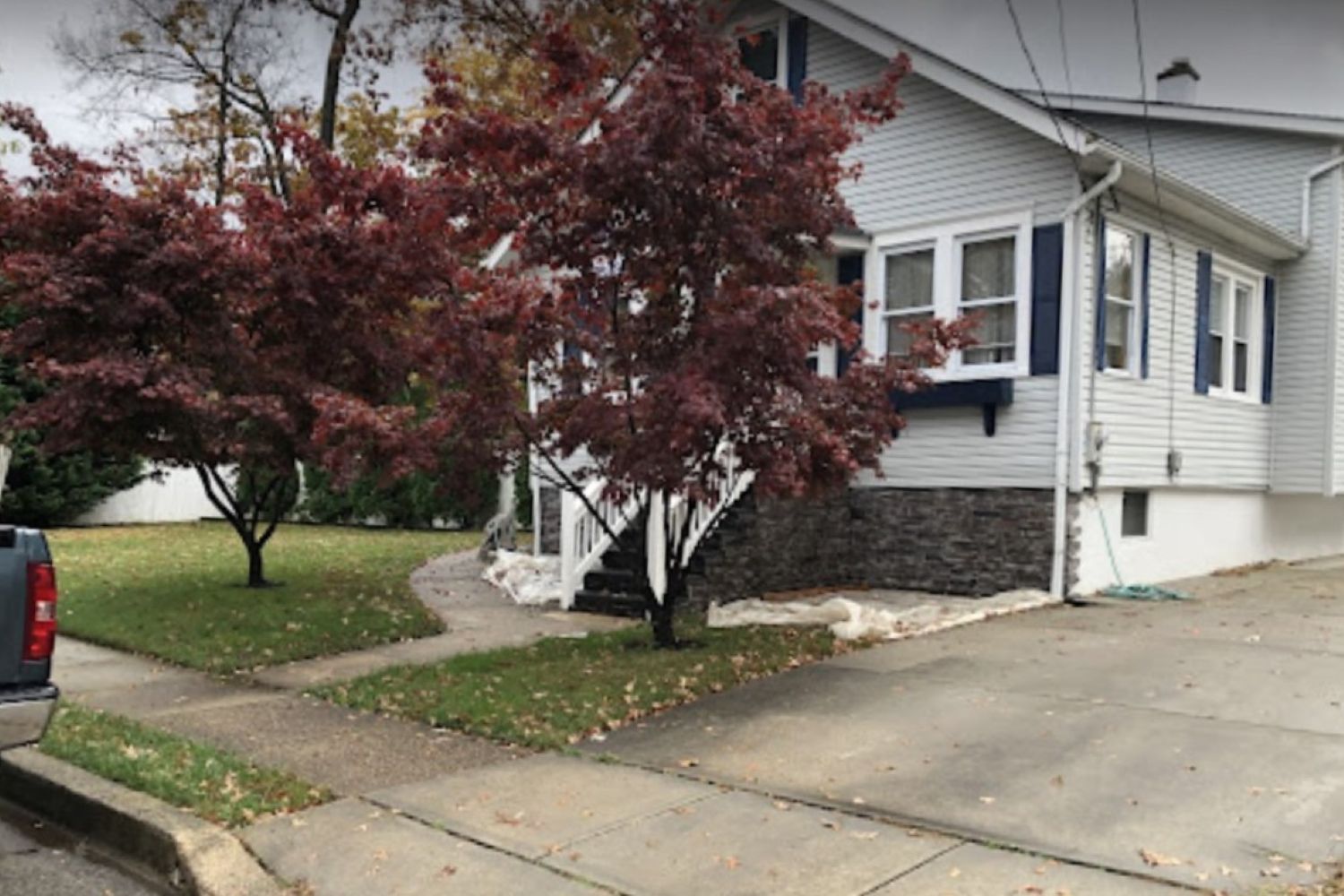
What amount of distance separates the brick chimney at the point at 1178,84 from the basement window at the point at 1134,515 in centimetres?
648

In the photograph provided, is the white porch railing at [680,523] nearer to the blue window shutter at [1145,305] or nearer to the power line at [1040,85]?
the power line at [1040,85]

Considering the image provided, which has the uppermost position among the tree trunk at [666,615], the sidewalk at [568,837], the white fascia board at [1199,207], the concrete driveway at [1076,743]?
the white fascia board at [1199,207]

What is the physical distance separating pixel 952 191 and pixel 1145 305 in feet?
7.55

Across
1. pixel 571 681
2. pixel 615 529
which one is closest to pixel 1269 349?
pixel 615 529

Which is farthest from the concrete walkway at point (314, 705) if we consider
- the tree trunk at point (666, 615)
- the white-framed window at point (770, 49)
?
the white-framed window at point (770, 49)

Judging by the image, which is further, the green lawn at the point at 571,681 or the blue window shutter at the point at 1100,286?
the blue window shutter at the point at 1100,286

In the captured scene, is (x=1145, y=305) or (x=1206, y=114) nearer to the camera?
(x=1145, y=305)

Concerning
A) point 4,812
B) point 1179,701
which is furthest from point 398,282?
point 1179,701

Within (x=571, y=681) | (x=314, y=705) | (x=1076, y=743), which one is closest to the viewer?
(x=1076, y=743)

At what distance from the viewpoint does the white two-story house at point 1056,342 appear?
36.2ft

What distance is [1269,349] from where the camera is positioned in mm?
14336

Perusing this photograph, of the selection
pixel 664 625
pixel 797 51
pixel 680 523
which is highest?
pixel 797 51

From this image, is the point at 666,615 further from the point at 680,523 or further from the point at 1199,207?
the point at 1199,207

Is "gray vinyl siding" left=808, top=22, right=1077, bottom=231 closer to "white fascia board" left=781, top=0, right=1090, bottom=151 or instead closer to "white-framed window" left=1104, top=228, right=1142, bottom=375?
"white fascia board" left=781, top=0, right=1090, bottom=151
